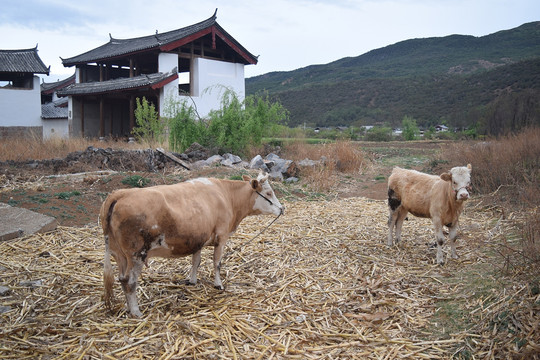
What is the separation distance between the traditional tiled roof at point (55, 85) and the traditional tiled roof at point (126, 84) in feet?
42.8

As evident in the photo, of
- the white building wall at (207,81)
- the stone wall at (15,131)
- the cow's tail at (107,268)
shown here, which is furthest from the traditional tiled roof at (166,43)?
the cow's tail at (107,268)

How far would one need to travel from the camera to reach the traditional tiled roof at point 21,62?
97.3 feet

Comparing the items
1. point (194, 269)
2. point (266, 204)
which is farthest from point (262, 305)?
point (266, 204)

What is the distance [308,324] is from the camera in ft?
13.4

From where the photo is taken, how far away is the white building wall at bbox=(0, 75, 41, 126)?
99.9 ft

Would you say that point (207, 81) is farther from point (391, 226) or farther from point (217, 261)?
point (217, 261)

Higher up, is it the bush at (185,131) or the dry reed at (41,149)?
the bush at (185,131)

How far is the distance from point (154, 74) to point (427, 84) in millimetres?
44828

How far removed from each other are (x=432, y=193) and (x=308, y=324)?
2969mm

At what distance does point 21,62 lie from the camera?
30359mm

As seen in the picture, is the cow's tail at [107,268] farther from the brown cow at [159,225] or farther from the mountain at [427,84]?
the mountain at [427,84]

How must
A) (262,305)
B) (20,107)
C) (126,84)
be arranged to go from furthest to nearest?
(20,107) < (126,84) < (262,305)

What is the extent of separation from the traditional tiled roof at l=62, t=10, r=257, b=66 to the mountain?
34.8 feet

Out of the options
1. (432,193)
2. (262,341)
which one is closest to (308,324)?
(262,341)
